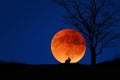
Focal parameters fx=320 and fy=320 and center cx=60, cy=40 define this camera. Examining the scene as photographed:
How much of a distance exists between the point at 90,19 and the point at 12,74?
33.0 ft

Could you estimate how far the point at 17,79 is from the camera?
13.2m

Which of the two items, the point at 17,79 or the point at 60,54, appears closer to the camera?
the point at 17,79

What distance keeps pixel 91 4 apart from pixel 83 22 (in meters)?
1.43

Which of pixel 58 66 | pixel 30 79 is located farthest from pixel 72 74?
pixel 58 66

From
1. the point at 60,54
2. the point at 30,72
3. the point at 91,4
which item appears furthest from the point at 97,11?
the point at 30,72

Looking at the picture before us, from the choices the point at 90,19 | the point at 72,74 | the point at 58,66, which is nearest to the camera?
the point at 72,74

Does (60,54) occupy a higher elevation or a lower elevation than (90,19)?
lower

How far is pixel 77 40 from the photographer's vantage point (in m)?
22.3

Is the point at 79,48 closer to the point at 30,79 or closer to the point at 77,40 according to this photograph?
the point at 77,40

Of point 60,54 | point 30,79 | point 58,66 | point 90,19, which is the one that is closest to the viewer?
point 30,79

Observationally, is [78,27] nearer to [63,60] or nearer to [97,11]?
[97,11]

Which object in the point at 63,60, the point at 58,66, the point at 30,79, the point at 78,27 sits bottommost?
the point at 30,79

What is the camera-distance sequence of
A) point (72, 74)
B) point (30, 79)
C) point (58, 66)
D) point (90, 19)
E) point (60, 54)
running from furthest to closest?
1. point (90, 19)
2. point (60, 54)
3. point (58, 66)
4. point (72, 74)
5. point (30, 79)

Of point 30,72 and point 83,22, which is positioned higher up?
point 83,22
